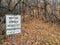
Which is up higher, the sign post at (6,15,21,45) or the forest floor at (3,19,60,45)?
the sign post at (6,15,21,45)

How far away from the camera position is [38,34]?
934cm

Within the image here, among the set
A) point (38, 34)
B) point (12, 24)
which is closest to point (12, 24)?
point (12, 24)

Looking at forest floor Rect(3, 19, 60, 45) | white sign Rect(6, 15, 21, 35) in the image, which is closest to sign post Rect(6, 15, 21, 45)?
white sign Rect(6, 15, 21, 35)

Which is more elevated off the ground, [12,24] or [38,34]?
[12,24]

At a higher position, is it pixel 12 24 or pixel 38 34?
pixel 12 24

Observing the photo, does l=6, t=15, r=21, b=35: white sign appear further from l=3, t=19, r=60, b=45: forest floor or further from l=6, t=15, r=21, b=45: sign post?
l=3, t=19, r=60, b=45: forest floor

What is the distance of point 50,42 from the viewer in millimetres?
8562

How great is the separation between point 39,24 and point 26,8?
1.58m

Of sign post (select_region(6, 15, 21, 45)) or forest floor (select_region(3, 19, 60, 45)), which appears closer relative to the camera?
sign post (select_region(6, 15, 21, 45))

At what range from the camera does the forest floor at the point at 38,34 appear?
27.8ft

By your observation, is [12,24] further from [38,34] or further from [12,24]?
[38,34]

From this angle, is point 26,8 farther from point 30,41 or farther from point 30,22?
point 30,41

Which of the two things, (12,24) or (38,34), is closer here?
(12,24)

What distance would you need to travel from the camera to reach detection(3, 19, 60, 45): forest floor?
8484 millimetres
